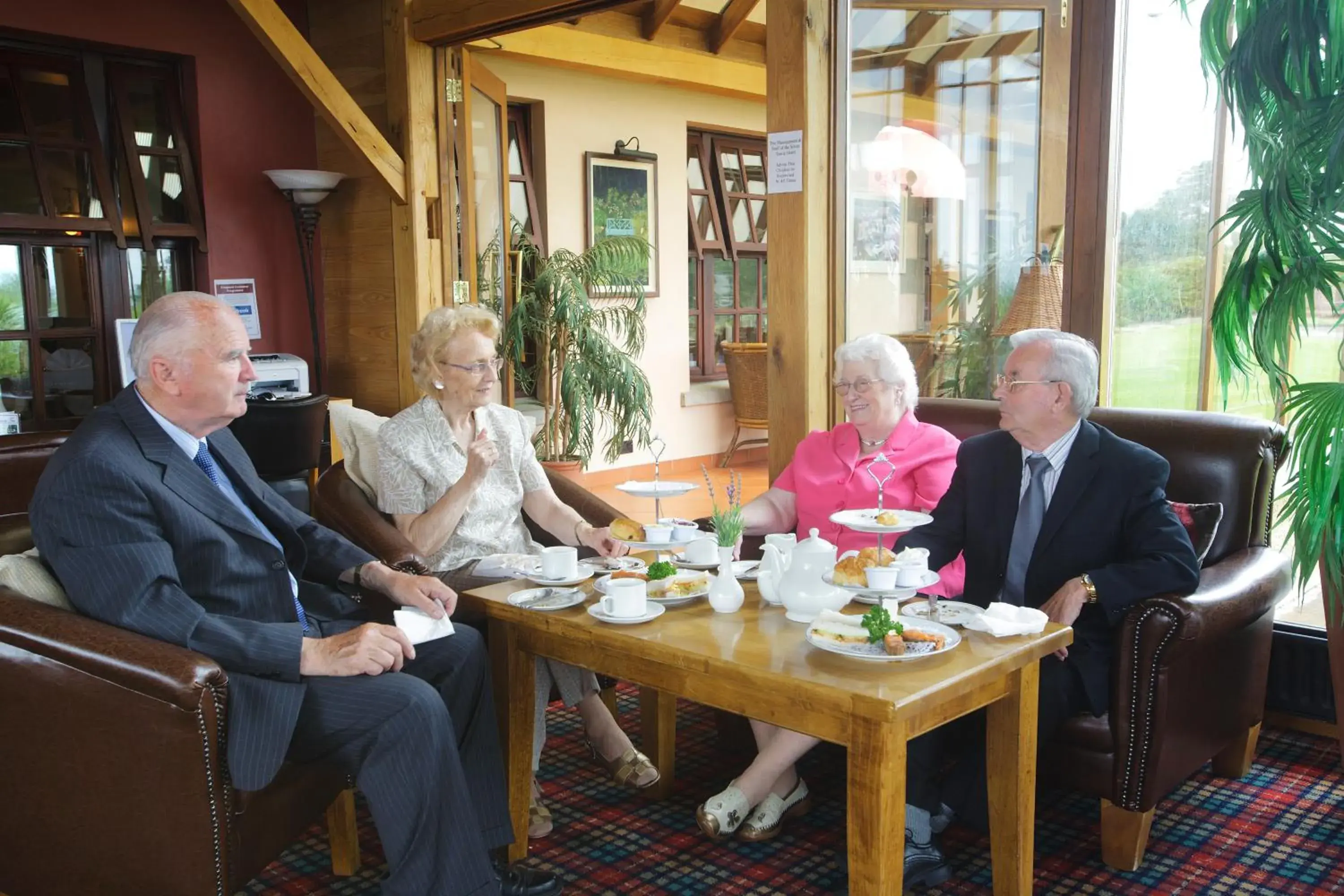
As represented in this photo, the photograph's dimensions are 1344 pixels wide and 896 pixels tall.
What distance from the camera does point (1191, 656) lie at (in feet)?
7.94

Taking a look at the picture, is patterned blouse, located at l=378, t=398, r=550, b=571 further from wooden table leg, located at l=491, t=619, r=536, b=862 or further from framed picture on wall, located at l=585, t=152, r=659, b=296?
framed picture on wall, located at l=585, t=152, r=659, b=296

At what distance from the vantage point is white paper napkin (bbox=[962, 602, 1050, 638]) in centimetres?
200

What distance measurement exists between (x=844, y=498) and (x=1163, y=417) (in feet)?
2.66

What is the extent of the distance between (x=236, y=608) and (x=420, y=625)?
336mm

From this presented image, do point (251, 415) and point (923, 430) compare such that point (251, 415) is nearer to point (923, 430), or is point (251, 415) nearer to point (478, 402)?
point (478, 402)

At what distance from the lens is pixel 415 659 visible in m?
2.38

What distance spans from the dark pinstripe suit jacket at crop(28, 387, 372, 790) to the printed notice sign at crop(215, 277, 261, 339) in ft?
10.9

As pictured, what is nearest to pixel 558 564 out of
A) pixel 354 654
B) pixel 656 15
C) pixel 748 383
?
Result: pixel 354 654

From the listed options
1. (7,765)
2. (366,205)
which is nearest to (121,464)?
(7,765)

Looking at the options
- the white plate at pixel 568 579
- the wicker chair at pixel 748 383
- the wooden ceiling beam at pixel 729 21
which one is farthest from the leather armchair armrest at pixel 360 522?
the wooden ceiling beam at pixel 729 21

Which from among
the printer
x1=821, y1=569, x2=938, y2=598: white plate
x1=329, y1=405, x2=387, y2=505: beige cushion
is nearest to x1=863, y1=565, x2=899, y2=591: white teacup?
x1=821, y1=569, x2=938, y2=598: white plate

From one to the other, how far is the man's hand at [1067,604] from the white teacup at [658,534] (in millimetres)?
820

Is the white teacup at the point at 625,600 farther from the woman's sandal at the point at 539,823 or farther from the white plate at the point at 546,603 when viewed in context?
the woman's sandal at the point at 539,823

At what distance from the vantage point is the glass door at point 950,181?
349cm
